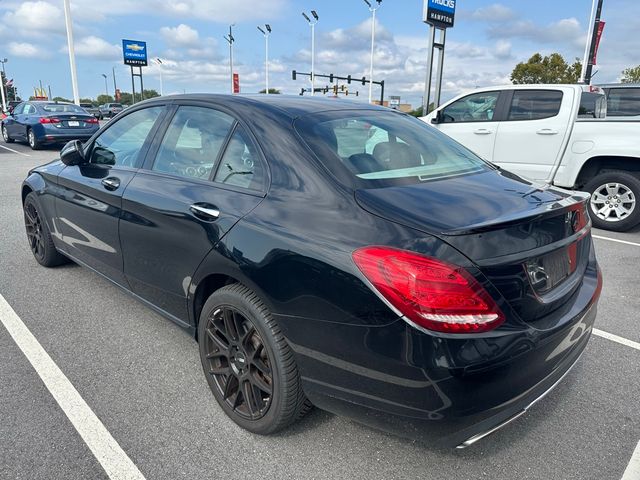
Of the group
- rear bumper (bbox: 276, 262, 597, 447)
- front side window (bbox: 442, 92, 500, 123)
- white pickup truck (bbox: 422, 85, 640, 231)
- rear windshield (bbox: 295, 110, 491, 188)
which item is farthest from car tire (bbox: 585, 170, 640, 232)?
rear bumper (bbox: 276, 262, 597, 447)

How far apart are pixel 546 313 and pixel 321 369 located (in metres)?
0.96

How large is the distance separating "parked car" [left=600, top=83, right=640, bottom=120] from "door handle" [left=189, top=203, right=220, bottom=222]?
9.82 m

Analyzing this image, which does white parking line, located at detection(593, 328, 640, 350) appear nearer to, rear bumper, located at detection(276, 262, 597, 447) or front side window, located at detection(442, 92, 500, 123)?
rear bumper, located at detection(276, 262, 597, 447)

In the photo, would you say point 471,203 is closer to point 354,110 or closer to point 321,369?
point 321,369

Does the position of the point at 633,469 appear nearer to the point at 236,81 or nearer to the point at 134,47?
the point at 134,47

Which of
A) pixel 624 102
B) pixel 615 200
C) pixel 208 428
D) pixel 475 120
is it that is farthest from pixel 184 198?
pixel 624 102

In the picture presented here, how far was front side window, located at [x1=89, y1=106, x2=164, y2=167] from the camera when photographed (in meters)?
3.24

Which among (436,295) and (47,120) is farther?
(47,120)

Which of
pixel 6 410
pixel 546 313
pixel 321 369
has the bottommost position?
pixel 6 410

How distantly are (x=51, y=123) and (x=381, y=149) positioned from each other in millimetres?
15534

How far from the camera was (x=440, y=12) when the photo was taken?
1502 centimetres

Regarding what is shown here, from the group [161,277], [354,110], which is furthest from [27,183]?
[354,110]

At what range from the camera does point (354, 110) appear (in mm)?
2932

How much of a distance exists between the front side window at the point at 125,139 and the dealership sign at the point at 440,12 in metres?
13.3
